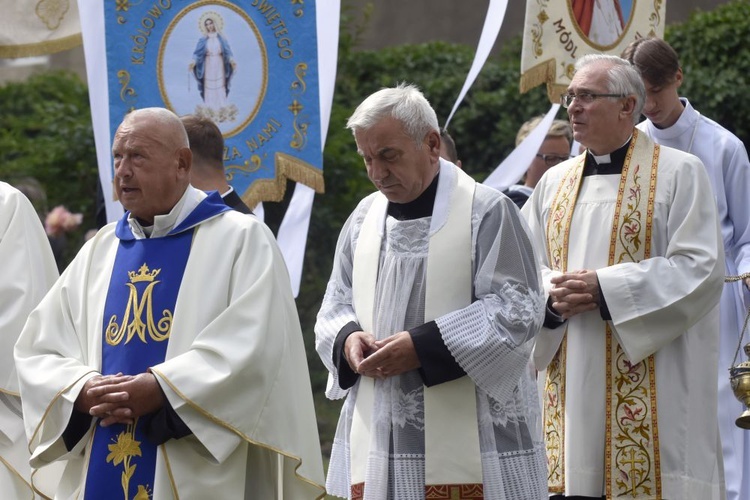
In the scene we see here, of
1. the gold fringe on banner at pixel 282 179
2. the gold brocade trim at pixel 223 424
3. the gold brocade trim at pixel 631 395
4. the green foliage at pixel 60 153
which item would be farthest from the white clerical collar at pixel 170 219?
the green foliage at pixel 60 153

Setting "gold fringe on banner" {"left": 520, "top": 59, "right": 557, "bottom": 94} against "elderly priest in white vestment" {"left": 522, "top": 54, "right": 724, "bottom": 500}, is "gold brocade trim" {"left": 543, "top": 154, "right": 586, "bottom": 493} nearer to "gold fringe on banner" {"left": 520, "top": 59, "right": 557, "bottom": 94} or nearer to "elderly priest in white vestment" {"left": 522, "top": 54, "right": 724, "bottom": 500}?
"elderly priest in white vestment" {"left": 522, "top": 54, "right": 724, "bottom": 500}

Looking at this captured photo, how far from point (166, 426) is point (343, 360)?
679mm

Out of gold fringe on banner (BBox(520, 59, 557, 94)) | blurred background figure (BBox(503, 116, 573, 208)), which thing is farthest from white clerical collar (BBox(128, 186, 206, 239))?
gold fringe on banner (BBox(520, 59, 557, 94))

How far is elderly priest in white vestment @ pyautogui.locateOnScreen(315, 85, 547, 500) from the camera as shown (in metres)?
4.94

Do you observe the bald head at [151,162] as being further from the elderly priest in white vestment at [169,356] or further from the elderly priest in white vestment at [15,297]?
the elderly priest in white vestment at [15,297]

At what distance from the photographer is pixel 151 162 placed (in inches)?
199

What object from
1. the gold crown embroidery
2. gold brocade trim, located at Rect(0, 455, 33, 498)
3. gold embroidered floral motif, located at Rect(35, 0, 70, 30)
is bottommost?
gold brocade trim, located at Rect(0, 455, 33, 498)

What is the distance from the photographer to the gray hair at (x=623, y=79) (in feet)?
19.0

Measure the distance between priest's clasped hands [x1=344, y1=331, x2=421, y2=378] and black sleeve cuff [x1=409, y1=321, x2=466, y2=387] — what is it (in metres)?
0.02

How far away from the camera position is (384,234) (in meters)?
5.23

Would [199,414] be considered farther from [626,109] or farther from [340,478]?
[626,109]

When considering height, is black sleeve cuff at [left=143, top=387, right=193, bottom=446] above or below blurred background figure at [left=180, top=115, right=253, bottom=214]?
below

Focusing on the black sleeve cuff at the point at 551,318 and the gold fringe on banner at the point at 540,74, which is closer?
the black sleeve cuff at the point at 551,318

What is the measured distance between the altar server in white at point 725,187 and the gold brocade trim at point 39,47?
2.87 m
